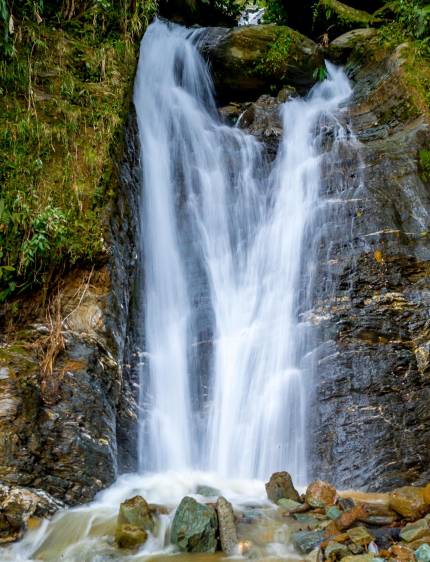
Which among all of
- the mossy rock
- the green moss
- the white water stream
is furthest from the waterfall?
the mossy rock

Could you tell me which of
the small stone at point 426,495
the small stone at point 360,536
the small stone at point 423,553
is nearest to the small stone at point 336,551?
the small stone at point 360,536

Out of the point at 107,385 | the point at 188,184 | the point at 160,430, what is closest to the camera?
the point at 107,385

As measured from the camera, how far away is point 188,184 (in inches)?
365

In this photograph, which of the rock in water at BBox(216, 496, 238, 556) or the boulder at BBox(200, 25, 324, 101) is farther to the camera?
the boulder at BBox(200, 25, 324, 101)

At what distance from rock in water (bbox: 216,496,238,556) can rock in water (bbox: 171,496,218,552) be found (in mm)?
50

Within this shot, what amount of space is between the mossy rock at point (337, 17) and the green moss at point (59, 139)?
284 inches

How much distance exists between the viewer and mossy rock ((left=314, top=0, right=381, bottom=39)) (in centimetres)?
1356

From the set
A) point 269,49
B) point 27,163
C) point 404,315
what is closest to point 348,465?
point 404,315

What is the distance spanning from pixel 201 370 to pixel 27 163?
348 cm

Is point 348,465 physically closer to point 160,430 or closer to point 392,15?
point 160,430

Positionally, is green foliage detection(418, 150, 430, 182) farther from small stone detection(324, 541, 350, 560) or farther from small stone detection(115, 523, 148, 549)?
small stone detection(115, 523, 148, 549)

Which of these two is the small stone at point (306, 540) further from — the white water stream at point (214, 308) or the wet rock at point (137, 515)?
the wet rock at point (137, 515)

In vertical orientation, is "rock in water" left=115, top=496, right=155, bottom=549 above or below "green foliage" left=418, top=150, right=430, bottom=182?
below

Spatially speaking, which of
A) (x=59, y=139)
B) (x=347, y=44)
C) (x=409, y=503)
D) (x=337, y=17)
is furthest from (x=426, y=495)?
(x=337, y=17)
